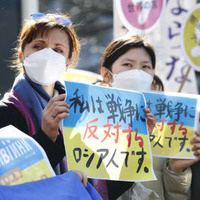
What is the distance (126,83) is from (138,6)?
52.4 inches

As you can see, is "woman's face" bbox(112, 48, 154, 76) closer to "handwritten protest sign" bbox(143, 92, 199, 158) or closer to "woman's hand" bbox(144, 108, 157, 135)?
"handwritten protest sign" bbox(143, 92, 199, 158)

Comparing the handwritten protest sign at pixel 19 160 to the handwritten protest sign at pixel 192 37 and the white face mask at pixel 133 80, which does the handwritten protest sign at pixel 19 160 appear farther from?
the handwritten protest sign at pixel 192 37

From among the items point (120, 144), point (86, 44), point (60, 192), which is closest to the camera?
point (60, 192)

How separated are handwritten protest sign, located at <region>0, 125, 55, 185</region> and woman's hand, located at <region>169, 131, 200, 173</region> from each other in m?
1.00

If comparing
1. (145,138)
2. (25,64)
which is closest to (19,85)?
(25,64)

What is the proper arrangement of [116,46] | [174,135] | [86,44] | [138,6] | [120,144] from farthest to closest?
[86,44], [138,6], [116,46], [174,135], [120,144]

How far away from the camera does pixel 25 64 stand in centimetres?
217

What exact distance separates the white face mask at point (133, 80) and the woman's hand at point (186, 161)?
40cm

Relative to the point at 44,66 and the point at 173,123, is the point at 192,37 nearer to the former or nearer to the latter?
the point at 173,123

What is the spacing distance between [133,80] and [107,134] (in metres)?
0.49

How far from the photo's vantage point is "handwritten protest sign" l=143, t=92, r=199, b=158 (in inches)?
92.5

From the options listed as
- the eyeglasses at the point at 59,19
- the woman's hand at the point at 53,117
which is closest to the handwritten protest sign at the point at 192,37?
the eyeglasses at the point at 59,19

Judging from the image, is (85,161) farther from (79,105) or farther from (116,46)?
(116,46)

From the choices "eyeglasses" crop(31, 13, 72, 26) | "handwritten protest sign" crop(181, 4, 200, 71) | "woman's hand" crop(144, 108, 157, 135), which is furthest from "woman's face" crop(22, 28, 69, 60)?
"handwritten protest sign" crop(181, 4, 200, 71)
